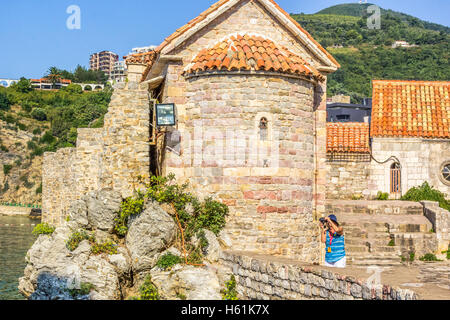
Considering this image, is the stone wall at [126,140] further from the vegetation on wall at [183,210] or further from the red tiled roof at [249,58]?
the red tiled roof at [249,58]

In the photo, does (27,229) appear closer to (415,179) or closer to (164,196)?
(415,179)

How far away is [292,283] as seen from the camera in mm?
9992

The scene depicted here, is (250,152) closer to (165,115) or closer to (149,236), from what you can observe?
(165,115)

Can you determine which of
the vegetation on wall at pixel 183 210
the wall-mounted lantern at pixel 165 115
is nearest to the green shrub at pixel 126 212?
the vegetation on wall at pixel 183 210

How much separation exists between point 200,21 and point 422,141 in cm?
1353

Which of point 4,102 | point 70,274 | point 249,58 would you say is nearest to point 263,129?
point 249,58

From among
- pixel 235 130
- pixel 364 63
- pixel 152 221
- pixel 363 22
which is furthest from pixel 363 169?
pixel 363 22

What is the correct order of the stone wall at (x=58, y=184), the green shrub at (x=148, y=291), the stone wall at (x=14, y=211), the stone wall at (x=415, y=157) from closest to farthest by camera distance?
the green shrub at (x=148, y=291) < the stone wall at (x=415, y=157) < the stone wall at (x=58, y=184) < the stone wall at (x=14, y=211)

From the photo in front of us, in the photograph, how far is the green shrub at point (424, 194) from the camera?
2380 centimetres

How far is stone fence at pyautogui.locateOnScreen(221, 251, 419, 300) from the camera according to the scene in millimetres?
8094

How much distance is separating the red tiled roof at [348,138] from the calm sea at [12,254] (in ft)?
45.2

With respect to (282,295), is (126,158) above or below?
above

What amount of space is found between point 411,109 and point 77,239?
17338 mm

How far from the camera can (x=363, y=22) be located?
364 ft
